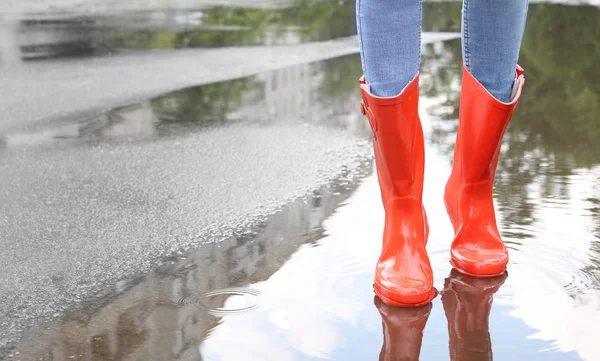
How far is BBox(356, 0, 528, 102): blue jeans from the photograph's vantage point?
7.78 ft

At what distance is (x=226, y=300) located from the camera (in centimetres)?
235

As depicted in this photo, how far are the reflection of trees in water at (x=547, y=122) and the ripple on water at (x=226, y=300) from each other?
0.92 m

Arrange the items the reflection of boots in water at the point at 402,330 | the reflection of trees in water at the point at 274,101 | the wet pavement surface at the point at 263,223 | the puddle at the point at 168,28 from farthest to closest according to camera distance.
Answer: the puddle at the point at 168,28, the reflection of trees in water at the point at 274,101, the wet pavement surface at the point at 263,223, the reflection of boots in water at the point at 402,330

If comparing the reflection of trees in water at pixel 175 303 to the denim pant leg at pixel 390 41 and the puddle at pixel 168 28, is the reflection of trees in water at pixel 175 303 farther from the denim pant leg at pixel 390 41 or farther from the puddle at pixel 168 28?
the puddle at pixel 168 28

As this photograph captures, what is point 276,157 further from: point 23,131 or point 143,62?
point 143,62

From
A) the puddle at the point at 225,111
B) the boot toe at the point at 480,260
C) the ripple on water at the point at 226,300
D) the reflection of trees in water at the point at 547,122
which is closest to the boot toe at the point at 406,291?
the boot toe at the point at 480,260

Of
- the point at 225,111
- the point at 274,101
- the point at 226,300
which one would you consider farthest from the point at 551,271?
the point at 274,101

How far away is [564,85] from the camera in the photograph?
16.8ft

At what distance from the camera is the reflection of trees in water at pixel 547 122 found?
3.32 meters

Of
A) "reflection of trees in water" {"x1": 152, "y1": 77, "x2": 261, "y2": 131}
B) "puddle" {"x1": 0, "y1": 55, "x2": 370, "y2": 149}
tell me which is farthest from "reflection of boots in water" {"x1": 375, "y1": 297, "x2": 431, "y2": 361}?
"reflection of trees in water" {"x1": 152, "y1": 77, "x2": 261, "y2": 131}

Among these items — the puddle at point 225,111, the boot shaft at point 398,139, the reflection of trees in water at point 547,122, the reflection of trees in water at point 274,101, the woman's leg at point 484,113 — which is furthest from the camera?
the reflection of trees in water at point 274,101

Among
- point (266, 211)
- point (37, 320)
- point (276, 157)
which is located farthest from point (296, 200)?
point (37, 320)

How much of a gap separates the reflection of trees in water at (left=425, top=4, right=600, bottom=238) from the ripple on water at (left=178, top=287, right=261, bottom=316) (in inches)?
36.2

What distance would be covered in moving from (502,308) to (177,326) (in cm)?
81
